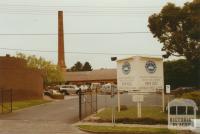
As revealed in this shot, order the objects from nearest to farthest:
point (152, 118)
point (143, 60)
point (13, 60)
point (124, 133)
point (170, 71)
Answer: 1. point (124, 133)
2. point (152, 118)
3. point (143, 60)
4. point (13, 60)
5. point (170, 71)

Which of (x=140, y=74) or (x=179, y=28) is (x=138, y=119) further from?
(x=179, y=28)

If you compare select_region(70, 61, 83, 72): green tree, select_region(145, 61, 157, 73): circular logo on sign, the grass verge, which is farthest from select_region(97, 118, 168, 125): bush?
select_region(70, 61, 83, 72): green tree

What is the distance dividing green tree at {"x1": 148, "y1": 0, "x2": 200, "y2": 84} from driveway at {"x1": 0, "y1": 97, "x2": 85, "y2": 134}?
1483cm

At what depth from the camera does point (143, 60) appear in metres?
30.0

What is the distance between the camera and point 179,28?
4828 centimetres

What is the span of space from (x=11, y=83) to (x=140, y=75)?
20.3m

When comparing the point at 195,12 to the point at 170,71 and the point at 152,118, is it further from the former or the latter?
the point at 170,71

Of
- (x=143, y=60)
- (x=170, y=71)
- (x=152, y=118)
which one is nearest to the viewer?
(x=152, y=118)

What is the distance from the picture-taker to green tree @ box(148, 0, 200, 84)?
4672cm

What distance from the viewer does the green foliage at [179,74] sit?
2869 inches

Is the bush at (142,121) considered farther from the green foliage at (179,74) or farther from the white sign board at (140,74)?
the green foliage at (179,74)

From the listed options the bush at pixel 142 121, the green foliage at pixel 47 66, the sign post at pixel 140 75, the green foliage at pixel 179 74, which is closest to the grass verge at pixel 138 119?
the bush at pixel 142 121

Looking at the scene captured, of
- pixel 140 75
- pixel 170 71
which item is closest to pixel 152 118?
pixel 140 75

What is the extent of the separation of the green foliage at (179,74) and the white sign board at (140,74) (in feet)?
139
